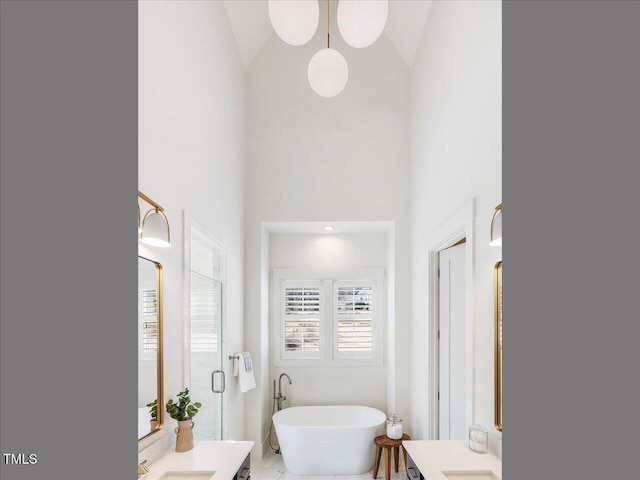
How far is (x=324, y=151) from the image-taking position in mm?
4395

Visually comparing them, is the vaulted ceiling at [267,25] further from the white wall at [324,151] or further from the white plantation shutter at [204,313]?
the white plantation shutter at [204,313]

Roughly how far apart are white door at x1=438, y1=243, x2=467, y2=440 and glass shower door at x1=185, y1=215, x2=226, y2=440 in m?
1.47

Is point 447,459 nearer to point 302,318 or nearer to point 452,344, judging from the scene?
point 452,344

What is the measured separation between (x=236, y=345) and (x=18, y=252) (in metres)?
3.96

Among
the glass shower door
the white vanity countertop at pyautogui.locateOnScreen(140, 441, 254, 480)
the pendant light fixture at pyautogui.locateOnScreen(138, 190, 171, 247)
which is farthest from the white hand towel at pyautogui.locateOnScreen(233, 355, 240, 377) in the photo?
the pendant light fixture at pyautogui.locateOnScreen(138, 190, 171, 247)

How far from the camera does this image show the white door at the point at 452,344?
3.04m

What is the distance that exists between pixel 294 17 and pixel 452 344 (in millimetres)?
2161

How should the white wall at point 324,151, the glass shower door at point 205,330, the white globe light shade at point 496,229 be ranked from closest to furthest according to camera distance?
the white globe light shade at point 496,229 → the glass shower door at point 205,330 → the white wall at point 324,151

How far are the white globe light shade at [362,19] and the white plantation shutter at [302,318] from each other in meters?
2.93

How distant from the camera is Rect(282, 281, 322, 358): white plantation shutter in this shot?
4.89 meters

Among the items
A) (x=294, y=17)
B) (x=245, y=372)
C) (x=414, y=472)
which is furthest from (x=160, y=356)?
(x=245, y=372)

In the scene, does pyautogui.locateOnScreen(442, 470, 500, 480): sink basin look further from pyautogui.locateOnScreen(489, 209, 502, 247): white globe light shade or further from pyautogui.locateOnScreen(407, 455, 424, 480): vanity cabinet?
pyautogui.locateOnScreen(489, 209, 502, 247): white globe light shade

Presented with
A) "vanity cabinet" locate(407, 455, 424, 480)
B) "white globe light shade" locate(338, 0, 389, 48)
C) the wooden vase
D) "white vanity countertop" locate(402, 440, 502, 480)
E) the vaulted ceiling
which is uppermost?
the vaulted ceiling

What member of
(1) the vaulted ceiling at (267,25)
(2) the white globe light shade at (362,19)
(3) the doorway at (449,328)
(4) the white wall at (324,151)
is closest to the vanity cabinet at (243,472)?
(3) the doorway at (449,328)
